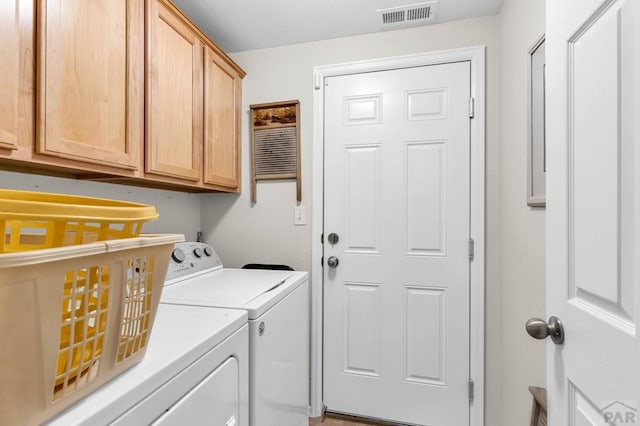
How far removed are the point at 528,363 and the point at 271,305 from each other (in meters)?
1.20

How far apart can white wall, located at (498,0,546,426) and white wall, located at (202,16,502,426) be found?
57 mm

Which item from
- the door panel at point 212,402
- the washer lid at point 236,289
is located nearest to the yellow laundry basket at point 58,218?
the door panel at point 212,402

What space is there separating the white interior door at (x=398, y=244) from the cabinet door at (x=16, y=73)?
1.49 m

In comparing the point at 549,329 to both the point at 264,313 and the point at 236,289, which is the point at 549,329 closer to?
the point at 264,313

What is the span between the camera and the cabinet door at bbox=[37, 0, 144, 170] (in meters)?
0.96

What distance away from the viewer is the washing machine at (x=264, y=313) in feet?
3.73

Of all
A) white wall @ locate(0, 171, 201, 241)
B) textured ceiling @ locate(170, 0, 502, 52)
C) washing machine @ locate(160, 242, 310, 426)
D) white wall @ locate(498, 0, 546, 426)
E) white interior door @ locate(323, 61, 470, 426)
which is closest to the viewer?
washing machine @ locate(160, 242, 310, 426)

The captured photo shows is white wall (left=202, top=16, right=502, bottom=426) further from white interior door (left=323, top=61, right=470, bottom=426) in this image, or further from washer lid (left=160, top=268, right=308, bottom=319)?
washer lid (left=160, top=268, right=308, bottom=319)

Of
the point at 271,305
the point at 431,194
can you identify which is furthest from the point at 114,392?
the point at 431,194

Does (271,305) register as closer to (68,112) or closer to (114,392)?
A: (114,392)

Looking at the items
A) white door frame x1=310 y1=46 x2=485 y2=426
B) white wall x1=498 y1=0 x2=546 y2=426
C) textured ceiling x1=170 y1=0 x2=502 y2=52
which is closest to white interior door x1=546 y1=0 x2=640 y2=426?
white wall x1=498 y1=0 x2=546 y2=426

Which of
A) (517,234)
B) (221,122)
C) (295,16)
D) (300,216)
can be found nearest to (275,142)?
A: (221,122)

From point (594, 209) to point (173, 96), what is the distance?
1638 millimetres

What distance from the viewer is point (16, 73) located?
874 mm
